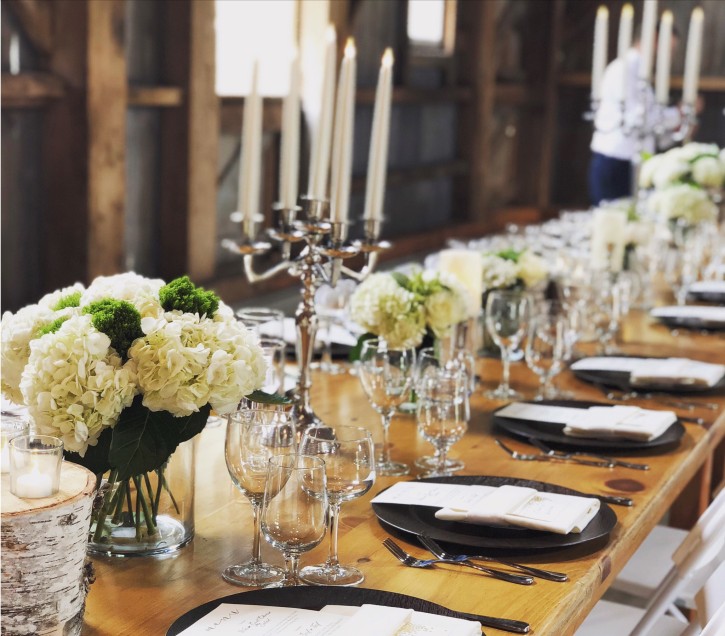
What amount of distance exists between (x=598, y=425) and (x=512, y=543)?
0.64 meters

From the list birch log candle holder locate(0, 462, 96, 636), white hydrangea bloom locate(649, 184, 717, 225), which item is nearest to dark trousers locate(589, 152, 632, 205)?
white hydrangea bloom locate(649, 184, 717, 225)

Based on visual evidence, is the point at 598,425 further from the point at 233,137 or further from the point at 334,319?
the point at 233,137

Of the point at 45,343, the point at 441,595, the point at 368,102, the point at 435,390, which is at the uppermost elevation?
the point at 368,102

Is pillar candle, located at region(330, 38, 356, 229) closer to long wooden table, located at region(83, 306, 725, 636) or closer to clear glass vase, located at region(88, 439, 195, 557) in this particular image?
long wooden table, located at region(83, 306, 725, 636)

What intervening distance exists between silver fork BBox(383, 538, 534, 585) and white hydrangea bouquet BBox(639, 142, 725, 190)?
3482 mm

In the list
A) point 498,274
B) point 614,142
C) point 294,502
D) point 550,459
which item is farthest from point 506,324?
point 614,142

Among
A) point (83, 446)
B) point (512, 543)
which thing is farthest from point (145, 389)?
point (512, 543)

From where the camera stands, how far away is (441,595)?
4.79 feet

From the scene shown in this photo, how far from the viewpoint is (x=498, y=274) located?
299 cm

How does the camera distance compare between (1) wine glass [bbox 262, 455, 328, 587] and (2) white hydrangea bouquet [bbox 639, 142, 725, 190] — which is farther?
(2) white hydrangea bouquet [bbox 639, 142, 725, 190]

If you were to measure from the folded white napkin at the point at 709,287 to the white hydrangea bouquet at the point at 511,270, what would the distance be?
3.43 ft

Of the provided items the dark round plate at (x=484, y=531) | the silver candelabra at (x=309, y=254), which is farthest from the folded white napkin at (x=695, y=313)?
→ the dark round plate at (x=484, y=531)

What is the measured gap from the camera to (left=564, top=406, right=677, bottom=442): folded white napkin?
7.12 feet

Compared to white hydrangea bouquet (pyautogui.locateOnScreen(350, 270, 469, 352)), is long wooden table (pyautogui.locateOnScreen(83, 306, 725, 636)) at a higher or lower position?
lower
